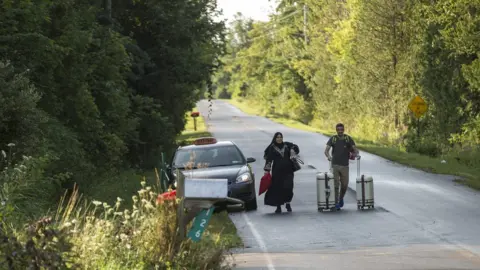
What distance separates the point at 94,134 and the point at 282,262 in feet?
46.6

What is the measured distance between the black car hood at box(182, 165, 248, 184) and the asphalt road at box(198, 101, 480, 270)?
888 mm

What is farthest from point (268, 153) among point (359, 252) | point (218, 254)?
point (218, 254)

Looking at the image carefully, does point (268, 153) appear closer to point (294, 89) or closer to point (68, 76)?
point (68, 76)

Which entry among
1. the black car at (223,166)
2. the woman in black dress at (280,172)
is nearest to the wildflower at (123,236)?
the black car at (223,166)

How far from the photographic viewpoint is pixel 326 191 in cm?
2088

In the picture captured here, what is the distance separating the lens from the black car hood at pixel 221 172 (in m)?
21.6

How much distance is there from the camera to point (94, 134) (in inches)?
1066

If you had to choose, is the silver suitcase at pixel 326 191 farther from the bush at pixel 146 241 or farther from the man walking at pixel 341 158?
the bush at pixel 146 241

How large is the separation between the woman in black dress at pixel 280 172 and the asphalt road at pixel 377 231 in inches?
13.5

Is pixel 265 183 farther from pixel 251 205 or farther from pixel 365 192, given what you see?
pixel 365 192

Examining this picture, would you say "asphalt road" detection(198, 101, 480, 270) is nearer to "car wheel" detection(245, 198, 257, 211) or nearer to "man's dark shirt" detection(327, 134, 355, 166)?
"car wheel" detection(245, 198, 257, 211)

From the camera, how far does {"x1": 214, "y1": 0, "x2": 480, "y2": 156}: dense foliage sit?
3816 centimetres

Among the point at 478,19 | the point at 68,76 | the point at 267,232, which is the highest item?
the point at 478,19

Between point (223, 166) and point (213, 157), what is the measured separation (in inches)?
22.1
